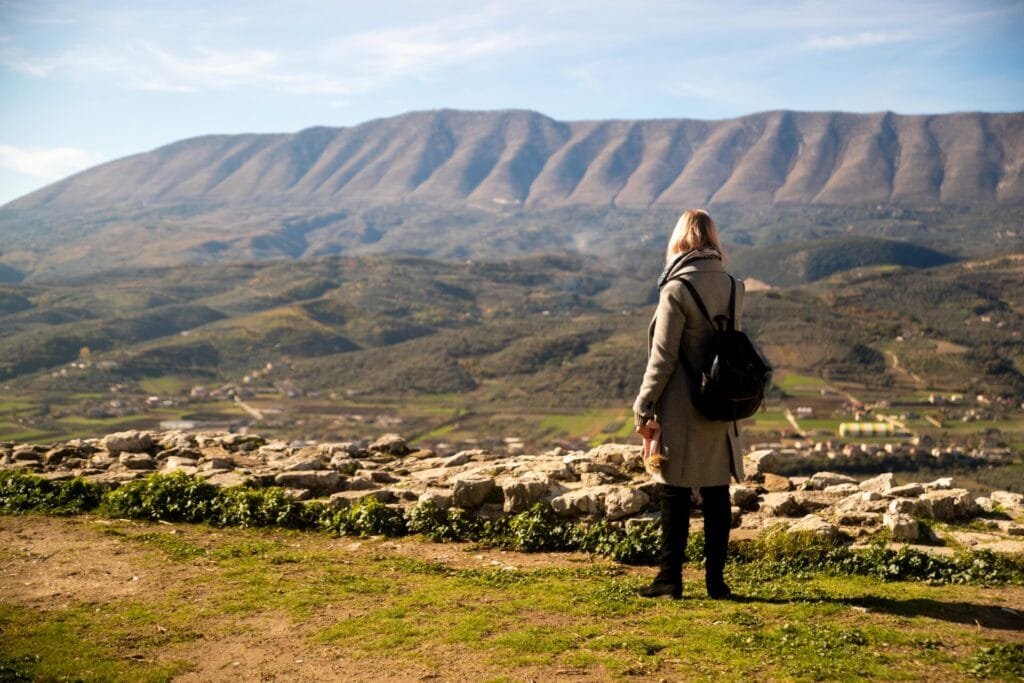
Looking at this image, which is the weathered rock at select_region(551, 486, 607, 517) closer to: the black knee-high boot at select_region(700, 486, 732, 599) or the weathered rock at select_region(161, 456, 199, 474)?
the black knee-high boot at select_region(700, 486, 732, 599)

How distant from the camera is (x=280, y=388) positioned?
450 feet

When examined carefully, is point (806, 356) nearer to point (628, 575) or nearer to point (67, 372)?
point (67, 372)

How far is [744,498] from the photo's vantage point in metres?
12.4

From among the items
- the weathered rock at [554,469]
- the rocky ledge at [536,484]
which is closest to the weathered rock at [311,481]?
the rocky ledge at [536,484]

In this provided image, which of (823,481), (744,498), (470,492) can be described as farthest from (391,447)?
(823,481)

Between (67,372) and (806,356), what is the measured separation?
11909cm

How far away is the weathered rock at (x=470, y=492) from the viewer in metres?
12.5

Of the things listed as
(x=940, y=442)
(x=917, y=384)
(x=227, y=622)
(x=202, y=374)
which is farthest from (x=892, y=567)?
(x=202, y=374)

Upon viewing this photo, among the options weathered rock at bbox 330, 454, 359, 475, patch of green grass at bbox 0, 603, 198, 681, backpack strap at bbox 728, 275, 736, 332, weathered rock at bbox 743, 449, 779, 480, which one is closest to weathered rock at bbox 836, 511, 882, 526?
weathered rock at bbox 743, 449, 779, 480

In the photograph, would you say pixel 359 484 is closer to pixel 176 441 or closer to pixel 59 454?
pixel 176 441

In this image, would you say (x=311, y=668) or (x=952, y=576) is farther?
(x=952, y=576)

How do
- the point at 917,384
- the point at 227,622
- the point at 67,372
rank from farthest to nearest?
1. the point at 67,372
2. the point at 917,384
3. the point at 227,622

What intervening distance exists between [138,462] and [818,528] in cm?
1294

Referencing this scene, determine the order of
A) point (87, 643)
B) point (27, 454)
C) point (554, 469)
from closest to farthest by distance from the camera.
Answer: point (87, 643), point (554, 469), point (27, 454)
